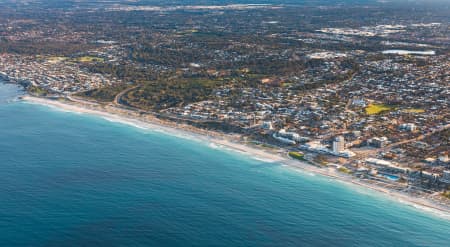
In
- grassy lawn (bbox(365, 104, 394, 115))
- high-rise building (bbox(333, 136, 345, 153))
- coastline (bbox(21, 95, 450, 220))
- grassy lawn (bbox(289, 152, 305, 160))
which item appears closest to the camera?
coastline (bbox(21, 95, 450, 220))

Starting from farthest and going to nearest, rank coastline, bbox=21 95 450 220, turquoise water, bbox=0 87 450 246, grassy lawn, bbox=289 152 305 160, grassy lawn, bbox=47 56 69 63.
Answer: grassy lawn, bbox=47 56 69 63, grassy lawn, bbox=289 152 305 160, coastline, bbox=21 95 450 220, turquoise water, bbox=0 87 450 246

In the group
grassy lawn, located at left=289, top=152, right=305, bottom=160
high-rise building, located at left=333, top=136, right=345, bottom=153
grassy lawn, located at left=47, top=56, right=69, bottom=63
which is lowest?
grassy lawn, located at left=289, top=152, right=305, bottom=160

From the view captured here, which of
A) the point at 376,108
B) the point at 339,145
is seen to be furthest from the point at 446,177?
the point at 376,108

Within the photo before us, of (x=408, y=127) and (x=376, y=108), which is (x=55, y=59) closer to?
(x=376, y=108)

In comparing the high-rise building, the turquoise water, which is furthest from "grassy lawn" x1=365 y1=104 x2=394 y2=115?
the turquoise water

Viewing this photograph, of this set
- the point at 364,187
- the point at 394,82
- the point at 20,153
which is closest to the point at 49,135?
the point at 20,153

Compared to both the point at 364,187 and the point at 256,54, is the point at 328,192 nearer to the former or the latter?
the point at 364,187

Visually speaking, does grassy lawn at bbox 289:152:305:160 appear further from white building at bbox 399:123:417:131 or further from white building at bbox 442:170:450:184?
white building at bbox 399:123:417:131

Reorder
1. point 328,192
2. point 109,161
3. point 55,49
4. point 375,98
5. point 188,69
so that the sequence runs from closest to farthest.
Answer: point 328,192 → point 109,161 → point 375,98 → point 188,69 → point 55,49

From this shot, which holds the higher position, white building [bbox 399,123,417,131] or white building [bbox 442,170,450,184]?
white building [bbox 399,123,417,131]
